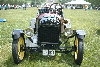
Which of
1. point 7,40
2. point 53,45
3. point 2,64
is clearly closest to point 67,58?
point 53,45

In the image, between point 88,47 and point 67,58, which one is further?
point 88,47

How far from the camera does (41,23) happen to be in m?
3.79

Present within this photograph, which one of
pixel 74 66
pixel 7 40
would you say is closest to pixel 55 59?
pixel 74 66

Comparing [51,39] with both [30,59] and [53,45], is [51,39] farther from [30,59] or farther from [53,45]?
[30,59]

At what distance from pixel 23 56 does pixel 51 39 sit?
1266 mm

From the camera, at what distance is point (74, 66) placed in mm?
3811

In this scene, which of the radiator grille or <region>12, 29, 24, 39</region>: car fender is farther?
the radiator grille

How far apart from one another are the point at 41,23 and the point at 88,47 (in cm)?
284

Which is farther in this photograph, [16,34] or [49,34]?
[49,34]

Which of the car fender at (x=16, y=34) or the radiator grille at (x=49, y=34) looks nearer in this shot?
the car fender at (x=16, y=34)

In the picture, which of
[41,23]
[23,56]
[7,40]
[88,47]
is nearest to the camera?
[41,23]

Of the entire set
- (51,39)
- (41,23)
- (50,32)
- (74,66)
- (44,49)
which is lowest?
(74,66)

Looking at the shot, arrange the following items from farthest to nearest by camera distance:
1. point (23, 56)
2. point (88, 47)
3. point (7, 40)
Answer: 1. point (7, 40)
2. point (88, 47)
3. point (23, 56)

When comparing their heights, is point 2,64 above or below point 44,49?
→ below
